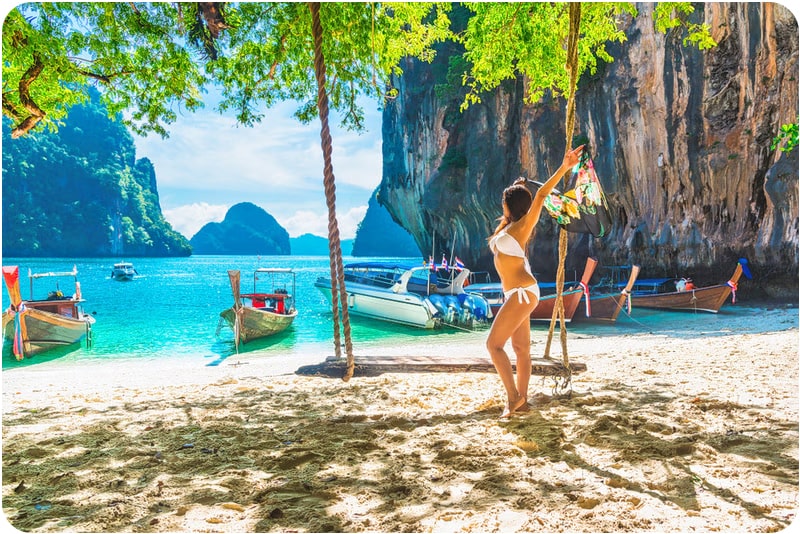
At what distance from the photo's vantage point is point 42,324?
12.3 m

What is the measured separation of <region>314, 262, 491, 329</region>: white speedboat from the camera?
1523cm

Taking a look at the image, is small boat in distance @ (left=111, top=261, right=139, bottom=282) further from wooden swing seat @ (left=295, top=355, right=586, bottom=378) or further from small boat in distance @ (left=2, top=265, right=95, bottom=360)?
wooden swing seat @ (left=295, top=355, right=586, bottom=378)

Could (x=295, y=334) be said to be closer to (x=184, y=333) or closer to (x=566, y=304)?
(x=184, y=333)

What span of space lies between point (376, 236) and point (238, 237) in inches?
1968

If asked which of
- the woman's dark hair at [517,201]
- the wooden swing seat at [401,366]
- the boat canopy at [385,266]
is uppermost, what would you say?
the woman's dark hair at [517,201]

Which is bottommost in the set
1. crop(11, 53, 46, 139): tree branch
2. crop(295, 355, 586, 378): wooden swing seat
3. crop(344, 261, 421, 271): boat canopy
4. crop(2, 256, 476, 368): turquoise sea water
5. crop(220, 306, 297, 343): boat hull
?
crop(2, 256, 476, 368): turquoise sea water

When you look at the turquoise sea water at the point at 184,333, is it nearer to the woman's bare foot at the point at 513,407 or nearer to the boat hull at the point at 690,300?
the boat hull at the point at 690,300

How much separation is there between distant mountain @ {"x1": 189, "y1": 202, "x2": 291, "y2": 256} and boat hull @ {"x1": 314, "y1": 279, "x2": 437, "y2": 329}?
5823 inches

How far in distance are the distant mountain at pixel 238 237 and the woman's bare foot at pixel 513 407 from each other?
162m

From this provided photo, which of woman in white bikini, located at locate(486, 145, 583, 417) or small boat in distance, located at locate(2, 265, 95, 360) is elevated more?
woman in white bikini, located at locate(486, 145, 583, 417)

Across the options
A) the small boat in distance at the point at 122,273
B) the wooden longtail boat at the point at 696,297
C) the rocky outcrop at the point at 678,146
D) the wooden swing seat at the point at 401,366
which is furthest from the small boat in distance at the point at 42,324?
the small boat in distance at the point at 122,273

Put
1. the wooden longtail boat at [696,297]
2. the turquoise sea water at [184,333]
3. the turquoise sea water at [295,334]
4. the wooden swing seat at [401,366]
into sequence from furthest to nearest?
the wooden longtail boat at [696,297], the turquoise sea water at [184,333], the turquoise sea water at [295,334], the wooden swing seat at [401,366]

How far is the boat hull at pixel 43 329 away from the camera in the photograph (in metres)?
12.1

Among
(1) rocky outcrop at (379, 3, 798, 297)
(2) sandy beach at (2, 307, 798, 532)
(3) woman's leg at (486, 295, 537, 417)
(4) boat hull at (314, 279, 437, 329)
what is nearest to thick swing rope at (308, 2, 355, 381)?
(2) sandy beach at (2, 307, 798, 532)
